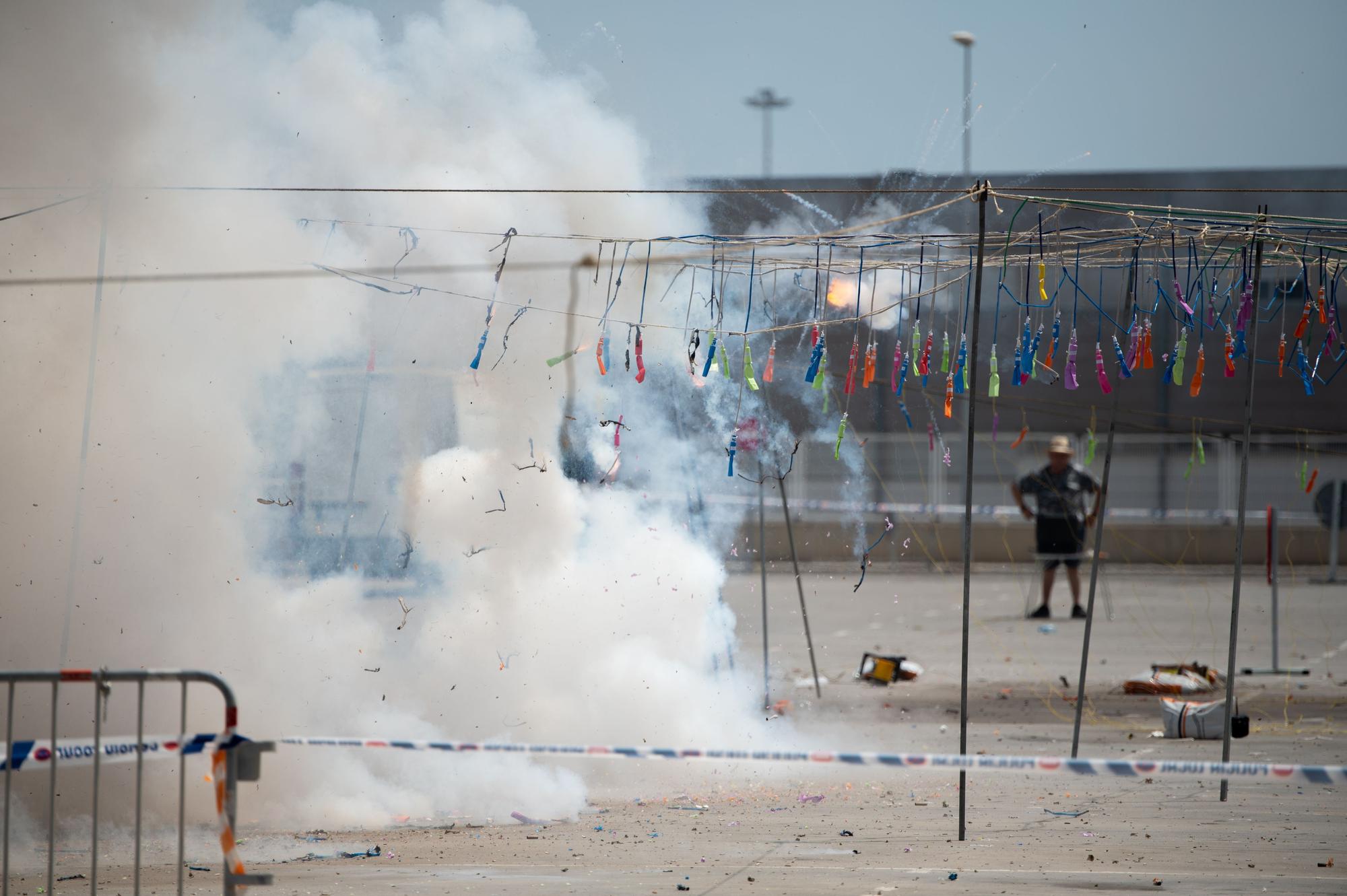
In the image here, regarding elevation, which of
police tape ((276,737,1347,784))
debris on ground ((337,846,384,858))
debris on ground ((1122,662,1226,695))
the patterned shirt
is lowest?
debris on ground ((337,846,384,858))

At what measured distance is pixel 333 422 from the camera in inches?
346

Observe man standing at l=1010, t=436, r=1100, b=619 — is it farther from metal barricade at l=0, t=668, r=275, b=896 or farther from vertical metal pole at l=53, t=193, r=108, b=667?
metal barricade at l=0, t=668, r=275, b=896

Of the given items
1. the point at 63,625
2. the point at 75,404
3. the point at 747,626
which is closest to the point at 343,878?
the point at 63,625

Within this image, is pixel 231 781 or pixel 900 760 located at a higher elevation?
pixel 900 760

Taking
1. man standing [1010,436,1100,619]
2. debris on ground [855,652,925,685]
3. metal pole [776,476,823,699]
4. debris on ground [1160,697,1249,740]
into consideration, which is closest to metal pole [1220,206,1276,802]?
debris on ground [1160,697,1249,740]

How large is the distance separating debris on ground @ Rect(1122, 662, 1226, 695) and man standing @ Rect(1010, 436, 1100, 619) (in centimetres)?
457

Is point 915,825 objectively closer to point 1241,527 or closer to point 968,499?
point 968,499

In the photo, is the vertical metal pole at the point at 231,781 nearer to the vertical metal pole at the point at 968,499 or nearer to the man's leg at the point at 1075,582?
the vertical metal pole at the point at 968,499

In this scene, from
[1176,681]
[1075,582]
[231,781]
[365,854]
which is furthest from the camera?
[1075,582]

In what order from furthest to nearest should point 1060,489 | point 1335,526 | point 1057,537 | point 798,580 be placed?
1. point 1335,526
2. point 1057,537
3. point 1060,489
4. point 798,580

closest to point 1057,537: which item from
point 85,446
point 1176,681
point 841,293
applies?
point 1176,681

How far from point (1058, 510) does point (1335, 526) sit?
5.95 meters

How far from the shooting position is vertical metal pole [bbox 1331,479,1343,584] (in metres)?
18.4

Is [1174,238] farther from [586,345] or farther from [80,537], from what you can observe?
[80,537]
